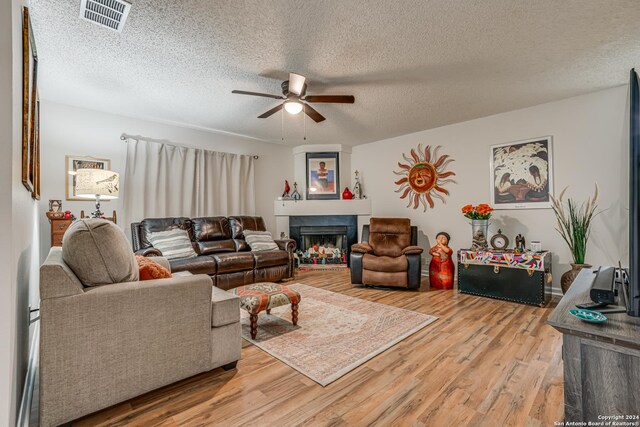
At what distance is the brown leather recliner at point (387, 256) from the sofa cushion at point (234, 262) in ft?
4.98

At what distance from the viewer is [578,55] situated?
253cm

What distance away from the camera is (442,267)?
13.3ft

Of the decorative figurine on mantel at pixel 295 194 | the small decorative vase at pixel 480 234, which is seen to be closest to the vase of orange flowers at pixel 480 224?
the small decorative vase at pixel 480 234

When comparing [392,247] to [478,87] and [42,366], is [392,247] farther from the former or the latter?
[42,366]

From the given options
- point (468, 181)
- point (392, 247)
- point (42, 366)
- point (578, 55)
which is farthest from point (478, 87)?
point (42, 366)

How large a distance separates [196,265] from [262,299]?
64.7 inches

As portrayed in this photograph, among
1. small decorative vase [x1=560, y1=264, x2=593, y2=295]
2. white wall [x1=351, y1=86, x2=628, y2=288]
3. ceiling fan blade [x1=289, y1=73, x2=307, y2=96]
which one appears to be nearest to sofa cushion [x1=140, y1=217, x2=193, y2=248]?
ceiling fan blade [x1=289, y1=73, x2=307, y2=96]

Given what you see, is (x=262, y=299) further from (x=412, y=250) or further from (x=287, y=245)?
(x=412, y=250)

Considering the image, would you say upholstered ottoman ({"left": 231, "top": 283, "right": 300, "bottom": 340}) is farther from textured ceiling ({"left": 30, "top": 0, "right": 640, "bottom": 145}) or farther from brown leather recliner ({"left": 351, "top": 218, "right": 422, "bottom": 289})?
textured ceiling ({"left": 30, "top": 0, "right": 640, "bottom": 145})

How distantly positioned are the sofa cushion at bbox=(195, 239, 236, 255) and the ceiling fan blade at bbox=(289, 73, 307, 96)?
2.58 metres

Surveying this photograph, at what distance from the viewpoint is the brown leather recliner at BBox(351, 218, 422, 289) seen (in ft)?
12.6

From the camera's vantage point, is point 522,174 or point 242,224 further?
point 242,224

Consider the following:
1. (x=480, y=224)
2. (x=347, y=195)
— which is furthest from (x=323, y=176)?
(x=480, y=224)

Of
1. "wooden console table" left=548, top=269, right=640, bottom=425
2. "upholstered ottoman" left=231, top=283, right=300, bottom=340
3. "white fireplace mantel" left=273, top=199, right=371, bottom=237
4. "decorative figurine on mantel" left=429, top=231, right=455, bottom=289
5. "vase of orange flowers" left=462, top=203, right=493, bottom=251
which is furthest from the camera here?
"white fireplace mantel" left=273, top=199, right=371, bottom=237
